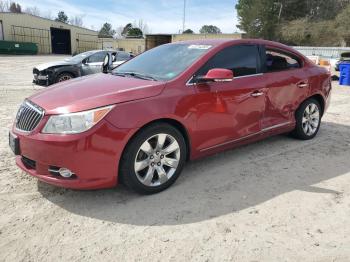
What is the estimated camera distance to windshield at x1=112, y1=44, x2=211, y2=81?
4016 millimetres

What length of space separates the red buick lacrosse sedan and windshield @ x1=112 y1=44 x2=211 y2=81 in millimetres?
17

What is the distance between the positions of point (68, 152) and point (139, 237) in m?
0.98

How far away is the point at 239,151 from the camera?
5078 mm

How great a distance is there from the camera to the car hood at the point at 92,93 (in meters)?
3.26

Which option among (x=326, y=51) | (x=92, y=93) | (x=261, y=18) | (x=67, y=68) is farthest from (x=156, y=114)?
(x=261, y=18)

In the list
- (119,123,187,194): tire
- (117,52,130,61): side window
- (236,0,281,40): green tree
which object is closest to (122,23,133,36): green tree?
(236,0,281,40): green tree

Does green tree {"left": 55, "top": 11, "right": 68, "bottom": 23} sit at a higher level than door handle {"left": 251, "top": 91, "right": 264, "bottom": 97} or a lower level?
higher

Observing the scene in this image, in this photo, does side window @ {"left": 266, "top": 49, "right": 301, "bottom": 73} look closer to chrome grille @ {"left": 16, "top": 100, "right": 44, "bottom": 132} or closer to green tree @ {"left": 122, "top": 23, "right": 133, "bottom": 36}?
chrome grille @ {"left": 16, "top": 100, "right": 44, "bottom": 132}

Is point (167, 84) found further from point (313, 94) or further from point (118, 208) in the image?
point (313, 94)

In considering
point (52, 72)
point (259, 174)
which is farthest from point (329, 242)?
point (52, 72)

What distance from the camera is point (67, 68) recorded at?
1171 centimetres

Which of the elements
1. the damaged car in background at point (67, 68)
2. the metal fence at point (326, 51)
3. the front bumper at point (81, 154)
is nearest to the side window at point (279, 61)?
the front bumper at point (81, 154)

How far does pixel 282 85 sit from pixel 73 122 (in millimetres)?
3077

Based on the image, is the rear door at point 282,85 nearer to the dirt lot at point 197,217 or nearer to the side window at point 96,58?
the dirt lot at point 197,217
